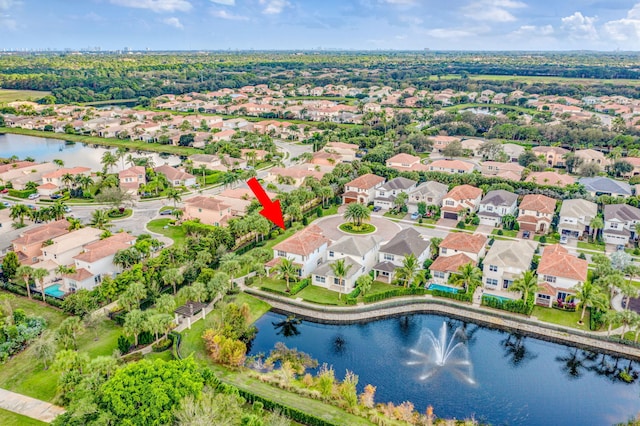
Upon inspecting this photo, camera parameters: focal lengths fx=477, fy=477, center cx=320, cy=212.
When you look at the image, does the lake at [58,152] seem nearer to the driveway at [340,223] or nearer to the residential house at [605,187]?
the driveway at [340,223]

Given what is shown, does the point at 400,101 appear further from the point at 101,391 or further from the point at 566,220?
the point at 101,391

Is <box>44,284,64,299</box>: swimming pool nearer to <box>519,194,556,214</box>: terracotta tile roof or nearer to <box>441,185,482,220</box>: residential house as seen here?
<box>441,185,482,220</box>: residential house

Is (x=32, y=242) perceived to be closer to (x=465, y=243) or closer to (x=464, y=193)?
(x=465, y=243)

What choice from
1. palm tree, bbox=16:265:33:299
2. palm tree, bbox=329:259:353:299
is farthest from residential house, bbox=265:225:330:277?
palm tree, bbox=16:265:33:299

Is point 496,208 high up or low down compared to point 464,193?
down

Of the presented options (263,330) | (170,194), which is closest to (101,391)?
(263,330)

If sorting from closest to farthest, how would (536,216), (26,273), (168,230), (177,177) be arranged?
A: (26,273) → (168,230) → (536,216) → (177,177)

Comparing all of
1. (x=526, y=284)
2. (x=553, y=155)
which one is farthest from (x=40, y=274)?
(x=553, y=155)
